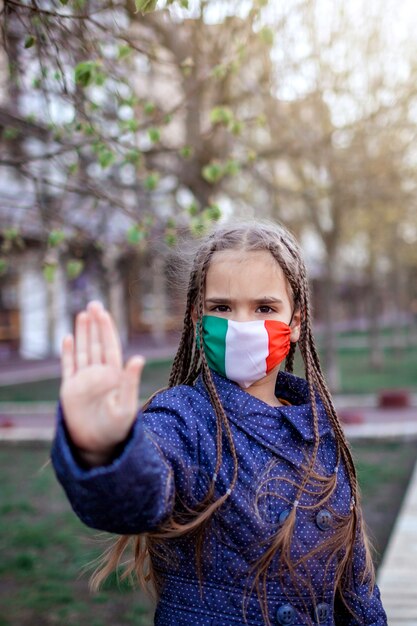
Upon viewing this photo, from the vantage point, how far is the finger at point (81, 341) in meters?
1.34

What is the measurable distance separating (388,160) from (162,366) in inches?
437

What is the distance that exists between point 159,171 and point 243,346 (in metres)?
7.45

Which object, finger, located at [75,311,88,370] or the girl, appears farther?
the girl

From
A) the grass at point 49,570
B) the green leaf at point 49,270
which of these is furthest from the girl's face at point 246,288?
the green leaf at point 49,270

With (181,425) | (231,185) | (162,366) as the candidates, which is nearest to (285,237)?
(181,425)

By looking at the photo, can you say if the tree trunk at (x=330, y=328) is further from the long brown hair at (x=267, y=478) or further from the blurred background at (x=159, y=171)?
the long brown hair at (x=267, y=478)

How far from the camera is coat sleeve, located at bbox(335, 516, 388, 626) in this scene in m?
1.96

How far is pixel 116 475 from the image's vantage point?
129 cm

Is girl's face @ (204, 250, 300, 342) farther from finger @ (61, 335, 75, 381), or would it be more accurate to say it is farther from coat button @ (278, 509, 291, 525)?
finger @ (61, 335, 75, 381)

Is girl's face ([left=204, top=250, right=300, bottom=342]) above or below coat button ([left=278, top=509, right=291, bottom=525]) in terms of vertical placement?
above

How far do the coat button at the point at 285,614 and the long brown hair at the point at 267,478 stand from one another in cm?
4

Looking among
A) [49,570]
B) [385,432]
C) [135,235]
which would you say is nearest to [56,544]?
[49,570]

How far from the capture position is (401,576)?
4.57m

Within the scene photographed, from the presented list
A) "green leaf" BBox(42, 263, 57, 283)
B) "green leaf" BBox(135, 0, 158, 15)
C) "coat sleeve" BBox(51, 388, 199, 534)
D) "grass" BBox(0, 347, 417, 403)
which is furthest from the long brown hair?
"grass" BBox(0, 347, 417, 403)
